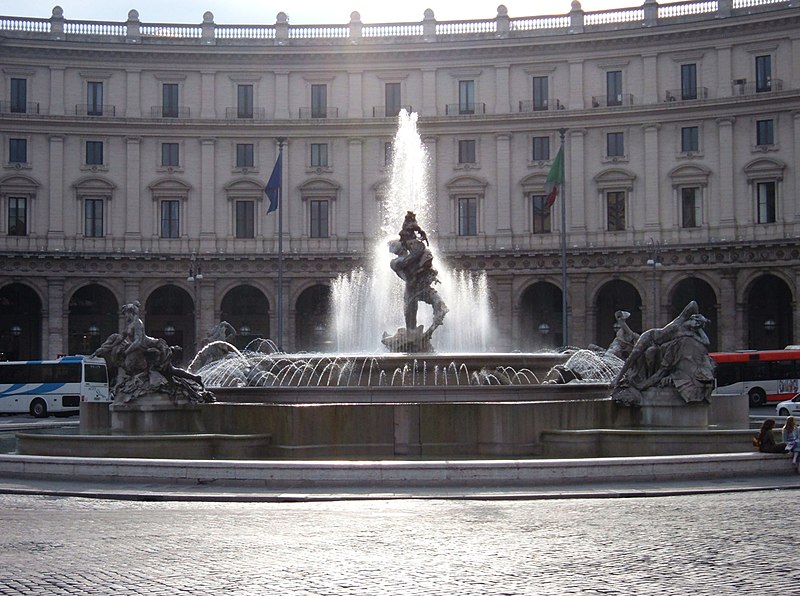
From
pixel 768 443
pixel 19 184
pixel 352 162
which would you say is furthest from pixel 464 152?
pixel 768 443

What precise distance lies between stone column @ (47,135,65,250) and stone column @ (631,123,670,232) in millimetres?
35658

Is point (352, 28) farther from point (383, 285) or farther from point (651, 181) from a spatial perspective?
point (383, 285)

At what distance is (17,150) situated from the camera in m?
75.2

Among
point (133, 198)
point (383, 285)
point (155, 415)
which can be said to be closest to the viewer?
point (155, 415)

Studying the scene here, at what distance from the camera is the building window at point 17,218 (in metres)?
75.0

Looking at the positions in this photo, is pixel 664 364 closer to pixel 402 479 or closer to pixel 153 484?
pixel 402 479

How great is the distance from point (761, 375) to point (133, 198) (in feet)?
135

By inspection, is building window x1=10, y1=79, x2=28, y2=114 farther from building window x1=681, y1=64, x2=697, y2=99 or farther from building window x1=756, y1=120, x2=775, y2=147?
building window x1=756, y1=120, x2=775, y2=147

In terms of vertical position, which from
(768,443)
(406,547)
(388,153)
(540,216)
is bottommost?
(406,547)

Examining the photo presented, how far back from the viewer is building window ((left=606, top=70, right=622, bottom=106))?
7419 cm

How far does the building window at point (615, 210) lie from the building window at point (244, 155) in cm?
2282

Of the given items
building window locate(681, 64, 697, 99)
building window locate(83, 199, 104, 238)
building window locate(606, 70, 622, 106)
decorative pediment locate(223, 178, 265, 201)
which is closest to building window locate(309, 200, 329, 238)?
decorative pediment locate(223, 178, 265, 201)

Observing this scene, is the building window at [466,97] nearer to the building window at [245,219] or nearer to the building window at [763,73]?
the building window at [245,219]

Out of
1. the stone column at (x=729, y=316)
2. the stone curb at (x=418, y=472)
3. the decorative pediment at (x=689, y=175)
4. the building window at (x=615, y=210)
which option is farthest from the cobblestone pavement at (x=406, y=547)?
the building window at (x=615, y=210)
